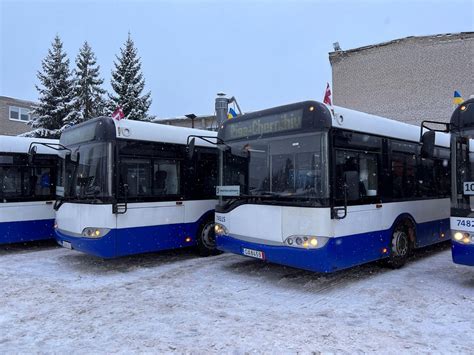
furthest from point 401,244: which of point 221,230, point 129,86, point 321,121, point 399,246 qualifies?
point 129,86

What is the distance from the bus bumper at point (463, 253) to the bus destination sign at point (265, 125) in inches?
123

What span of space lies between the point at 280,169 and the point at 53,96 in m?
25.1

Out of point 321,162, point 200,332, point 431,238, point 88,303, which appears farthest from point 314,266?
point 431,238

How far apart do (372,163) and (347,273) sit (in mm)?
2146

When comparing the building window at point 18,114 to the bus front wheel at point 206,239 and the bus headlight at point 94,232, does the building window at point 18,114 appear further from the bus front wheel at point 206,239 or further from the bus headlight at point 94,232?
the bus headlight at point 94,232

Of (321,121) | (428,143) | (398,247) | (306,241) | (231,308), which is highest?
(321,121)

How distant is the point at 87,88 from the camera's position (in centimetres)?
2853

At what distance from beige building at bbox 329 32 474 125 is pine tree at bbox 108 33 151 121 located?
1360 cm

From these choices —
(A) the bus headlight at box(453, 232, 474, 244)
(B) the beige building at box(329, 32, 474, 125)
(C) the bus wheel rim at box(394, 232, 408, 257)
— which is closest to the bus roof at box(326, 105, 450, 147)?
(C) the bus wheel rim at box(394, 232, 408, 257)

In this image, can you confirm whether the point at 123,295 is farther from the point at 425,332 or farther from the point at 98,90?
the point at 98,90

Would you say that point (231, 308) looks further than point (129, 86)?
No

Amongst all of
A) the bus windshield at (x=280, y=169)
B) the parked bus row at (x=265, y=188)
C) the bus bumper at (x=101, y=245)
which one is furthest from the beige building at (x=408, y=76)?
the bus bumper at (x=101, y=245)

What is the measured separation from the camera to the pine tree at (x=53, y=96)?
1071 inches

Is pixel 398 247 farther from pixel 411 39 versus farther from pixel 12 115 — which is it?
pixel 12 115
